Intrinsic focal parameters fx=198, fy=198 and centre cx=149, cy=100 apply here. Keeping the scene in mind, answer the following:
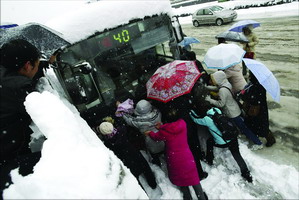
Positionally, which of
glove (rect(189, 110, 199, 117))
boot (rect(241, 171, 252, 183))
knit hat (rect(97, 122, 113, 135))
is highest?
knit hat (rect(97, 122, 113, 135))

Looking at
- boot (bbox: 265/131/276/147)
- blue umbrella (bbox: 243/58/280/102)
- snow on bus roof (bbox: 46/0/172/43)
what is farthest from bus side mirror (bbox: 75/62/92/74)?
boot (bbox: 265/131/276/147)

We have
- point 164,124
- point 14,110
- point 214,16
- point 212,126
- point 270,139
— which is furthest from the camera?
point 214,16

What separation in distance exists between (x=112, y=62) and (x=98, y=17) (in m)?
0.95

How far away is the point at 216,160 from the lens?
3.86m

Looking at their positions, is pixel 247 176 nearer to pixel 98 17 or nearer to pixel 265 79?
pixel 265 79

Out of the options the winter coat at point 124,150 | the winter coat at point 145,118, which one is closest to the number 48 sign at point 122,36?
the winter coat at point 145,118

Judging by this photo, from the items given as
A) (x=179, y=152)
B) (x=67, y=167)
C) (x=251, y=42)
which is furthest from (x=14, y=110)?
(x=251, y=42)

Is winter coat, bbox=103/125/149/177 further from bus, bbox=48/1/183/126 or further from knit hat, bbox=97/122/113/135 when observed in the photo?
bus, bbox=48/1/183/126

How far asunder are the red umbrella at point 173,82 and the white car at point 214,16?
14106 millimetres

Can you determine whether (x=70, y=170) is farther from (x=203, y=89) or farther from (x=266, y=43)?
(x=266, y=43)

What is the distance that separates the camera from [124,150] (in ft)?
10.4

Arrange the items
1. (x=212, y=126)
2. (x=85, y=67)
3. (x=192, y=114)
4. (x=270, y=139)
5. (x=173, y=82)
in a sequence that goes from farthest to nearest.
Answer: (x=270, y=139)
(x=173, y=82)
(x=85, y=67)
(x=192, y=114)
(x=212, y=126)

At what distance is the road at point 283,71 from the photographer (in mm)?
3855

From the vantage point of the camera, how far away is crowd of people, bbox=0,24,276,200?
174 centimetres
